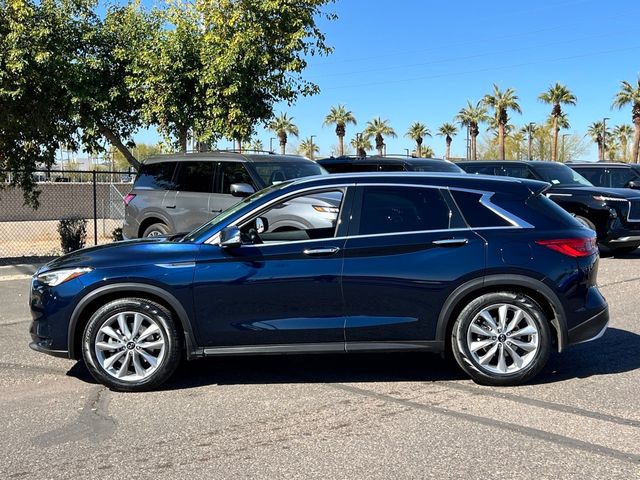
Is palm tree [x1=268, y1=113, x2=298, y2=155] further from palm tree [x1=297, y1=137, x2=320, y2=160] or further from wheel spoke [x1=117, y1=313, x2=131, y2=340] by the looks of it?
wheel spoke [x1=117, y1=313, x2=131, y2=340]

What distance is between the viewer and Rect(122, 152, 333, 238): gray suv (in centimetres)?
966

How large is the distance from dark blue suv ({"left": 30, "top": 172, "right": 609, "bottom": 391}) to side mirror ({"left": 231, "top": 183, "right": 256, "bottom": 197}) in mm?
4157

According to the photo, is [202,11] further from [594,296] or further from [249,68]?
[594,296]

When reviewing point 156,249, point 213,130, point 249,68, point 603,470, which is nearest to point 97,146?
point 213,130

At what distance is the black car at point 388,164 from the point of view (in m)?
12.4

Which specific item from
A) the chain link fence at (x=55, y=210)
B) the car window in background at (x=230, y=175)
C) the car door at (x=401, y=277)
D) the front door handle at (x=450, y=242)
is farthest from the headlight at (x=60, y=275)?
the chain link fence at (x=55, y=210)

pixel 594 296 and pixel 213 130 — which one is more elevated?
pixel 213 130

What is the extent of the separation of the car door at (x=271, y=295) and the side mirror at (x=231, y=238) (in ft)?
0.22

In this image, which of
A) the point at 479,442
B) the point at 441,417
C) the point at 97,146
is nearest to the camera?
the point at 479,442

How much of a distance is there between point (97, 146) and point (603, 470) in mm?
12481

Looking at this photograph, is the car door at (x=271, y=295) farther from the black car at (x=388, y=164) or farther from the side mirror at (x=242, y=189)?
the black car at (x=388, y=164)

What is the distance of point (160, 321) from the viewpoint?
15.8 feet

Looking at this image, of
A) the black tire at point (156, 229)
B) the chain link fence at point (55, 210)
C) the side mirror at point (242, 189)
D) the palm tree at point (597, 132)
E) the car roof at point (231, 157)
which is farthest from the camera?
the palm tree at point (597, 132)

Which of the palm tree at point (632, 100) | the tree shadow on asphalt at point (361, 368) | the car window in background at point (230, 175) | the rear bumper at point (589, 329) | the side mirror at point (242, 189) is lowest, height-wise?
the tree shadow on asphalt at point (361, 368)
